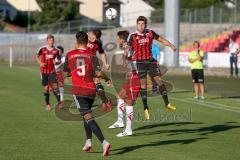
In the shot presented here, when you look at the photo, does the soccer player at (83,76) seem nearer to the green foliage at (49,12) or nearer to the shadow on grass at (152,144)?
the shadow on grass at (152,144)

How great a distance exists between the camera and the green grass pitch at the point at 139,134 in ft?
37.9

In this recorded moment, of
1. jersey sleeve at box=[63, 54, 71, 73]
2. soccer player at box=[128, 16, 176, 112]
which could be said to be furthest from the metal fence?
jersey sleeve at box=[63, 54, 71, 73]

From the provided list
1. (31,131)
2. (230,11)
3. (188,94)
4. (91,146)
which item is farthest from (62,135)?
(230,11)

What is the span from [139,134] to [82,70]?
3277mm

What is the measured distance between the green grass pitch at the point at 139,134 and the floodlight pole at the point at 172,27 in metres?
22.5

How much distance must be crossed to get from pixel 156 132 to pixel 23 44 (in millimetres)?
49740

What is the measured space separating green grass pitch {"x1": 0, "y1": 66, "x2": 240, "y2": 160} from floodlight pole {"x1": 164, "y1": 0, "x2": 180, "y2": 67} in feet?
73.9


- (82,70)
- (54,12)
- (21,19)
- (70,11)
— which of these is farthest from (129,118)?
(21,19)

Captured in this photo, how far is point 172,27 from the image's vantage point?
45219 millimetres

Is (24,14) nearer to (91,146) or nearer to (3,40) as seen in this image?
(3,40)

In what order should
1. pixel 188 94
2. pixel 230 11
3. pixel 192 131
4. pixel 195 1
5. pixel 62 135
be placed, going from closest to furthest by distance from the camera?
pixel 62 135, pixel 192 131, pixel 188 94, pixel 230 11, pixel 195 1

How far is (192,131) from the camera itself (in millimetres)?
14867

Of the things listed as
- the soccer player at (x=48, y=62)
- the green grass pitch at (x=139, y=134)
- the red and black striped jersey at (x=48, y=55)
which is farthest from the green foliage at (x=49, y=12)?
the red and black striped jersey at (x=48, y=55)

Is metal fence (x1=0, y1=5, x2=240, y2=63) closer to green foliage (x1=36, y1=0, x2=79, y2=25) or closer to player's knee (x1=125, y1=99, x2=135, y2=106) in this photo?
green foliage (x1=36, y1=0, x2=79, y2=25)
